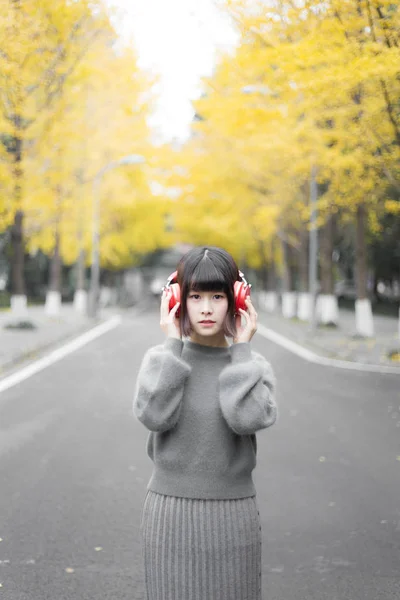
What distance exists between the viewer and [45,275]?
5756 centimetres

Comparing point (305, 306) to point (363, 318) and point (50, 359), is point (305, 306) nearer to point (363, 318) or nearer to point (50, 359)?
point (363, 318)

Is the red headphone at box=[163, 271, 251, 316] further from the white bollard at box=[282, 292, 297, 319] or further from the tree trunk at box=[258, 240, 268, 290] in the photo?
the tree trunk at box=[258, 240, 268, 290]

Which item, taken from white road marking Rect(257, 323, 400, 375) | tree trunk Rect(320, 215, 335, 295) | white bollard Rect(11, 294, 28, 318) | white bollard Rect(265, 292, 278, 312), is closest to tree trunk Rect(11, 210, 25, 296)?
white bollard Rect(11, 294, 28, 318)

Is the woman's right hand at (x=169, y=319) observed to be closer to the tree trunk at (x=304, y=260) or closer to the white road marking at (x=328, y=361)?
the white road marking at (x=328, y=361)

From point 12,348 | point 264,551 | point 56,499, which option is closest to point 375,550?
point 264,551

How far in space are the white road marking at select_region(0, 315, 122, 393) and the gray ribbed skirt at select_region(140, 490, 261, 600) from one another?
9612 mm

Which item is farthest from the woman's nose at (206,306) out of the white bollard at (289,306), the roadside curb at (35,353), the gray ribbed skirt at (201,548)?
the white bollard at (289,306)

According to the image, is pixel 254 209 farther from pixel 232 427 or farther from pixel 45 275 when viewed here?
pixel 232 427

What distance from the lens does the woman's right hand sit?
8.26 ft

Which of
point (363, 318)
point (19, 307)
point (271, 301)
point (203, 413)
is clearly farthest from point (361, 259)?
point (271, 301)

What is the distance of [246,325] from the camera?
2541mm

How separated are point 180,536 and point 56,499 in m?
3.70

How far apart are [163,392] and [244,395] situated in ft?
0.80

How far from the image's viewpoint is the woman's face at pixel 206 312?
2502 mm
